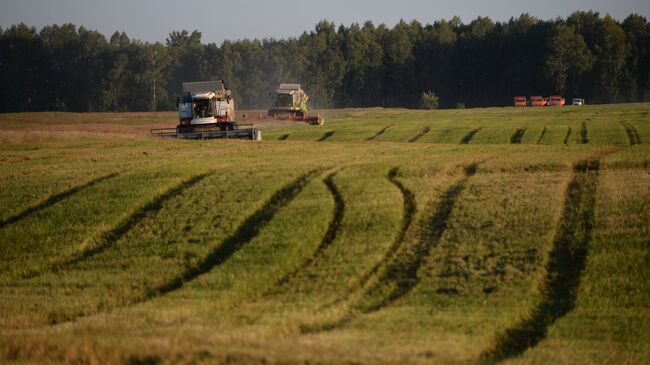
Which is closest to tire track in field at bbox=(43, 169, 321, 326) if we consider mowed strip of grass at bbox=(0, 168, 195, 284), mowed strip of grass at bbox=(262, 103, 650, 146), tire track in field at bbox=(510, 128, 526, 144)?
mowed strip of grass at bbox=(0, 168, 195, 284)

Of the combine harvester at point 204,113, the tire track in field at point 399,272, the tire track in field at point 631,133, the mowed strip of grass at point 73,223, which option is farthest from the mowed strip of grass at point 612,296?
the combine harvester at point 204,113

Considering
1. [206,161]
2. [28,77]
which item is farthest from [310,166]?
[28,77]

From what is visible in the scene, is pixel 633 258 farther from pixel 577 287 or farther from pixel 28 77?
pixel 28 77

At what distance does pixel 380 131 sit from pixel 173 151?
25804 millimetres

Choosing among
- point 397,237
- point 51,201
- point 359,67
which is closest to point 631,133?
point 397,237

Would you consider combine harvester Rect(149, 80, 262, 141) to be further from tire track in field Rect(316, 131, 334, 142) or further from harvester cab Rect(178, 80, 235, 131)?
tire track in field Rect(316, 131, 334, 142)

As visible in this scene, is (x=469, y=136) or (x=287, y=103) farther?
(x=287, y=103)

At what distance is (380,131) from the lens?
62594 millimetres

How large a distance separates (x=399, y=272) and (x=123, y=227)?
9.82 metres

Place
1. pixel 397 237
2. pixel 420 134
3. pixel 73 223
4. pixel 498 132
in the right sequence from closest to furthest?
pixel 397 237 < pixel 73 223 < pixel 498 132 < pixel 420 134

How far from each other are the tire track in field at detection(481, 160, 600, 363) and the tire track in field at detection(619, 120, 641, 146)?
899 inches

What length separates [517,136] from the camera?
53.8 m

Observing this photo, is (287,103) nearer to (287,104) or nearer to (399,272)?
(287,104)

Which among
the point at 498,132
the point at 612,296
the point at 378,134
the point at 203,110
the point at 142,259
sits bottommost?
the point at 142,259
